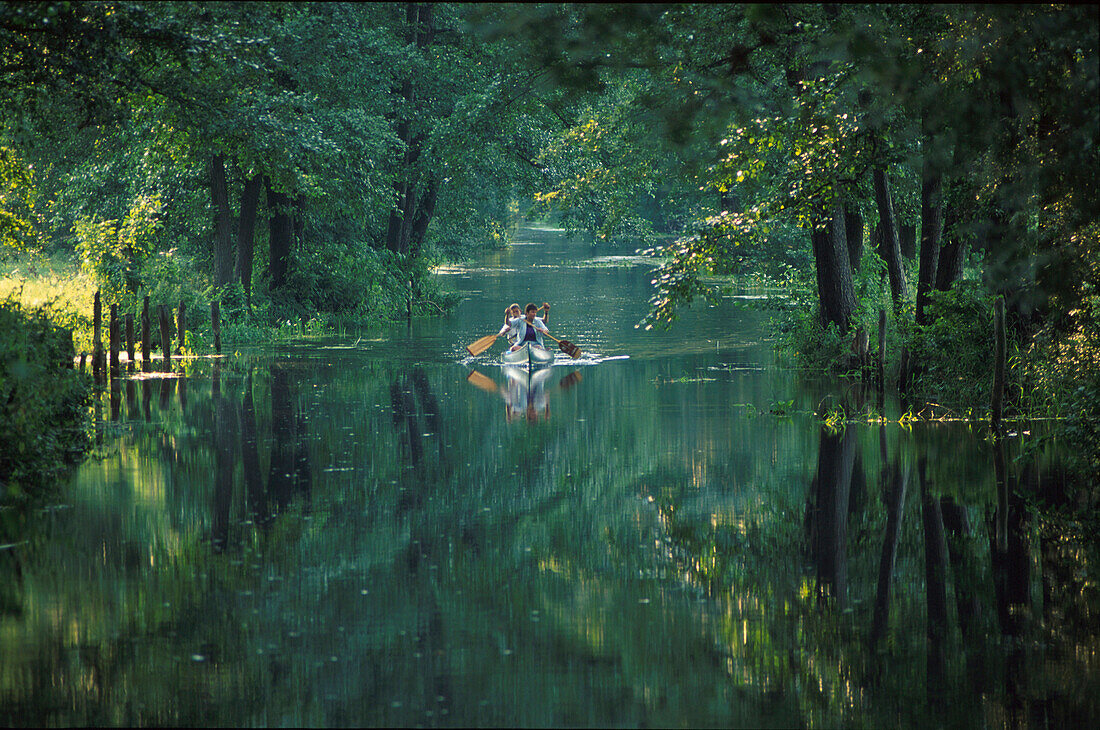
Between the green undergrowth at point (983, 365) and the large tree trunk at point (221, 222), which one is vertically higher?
the large tree trunk at point (221, 222)

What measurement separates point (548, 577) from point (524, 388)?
1527cm

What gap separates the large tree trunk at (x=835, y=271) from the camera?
87.4ft

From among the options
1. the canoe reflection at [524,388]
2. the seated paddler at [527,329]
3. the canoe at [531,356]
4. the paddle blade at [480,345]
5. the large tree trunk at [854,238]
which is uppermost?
the large tree trunk at [854,238]

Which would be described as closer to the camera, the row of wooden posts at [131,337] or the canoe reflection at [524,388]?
the canoe reflection at [524,388]

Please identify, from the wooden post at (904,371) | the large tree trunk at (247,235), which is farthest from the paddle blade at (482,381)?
the large tree trunk at (247,235)

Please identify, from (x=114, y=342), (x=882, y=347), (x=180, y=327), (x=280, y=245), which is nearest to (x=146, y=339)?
(x=114, y=342)

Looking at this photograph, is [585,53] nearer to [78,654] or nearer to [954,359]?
[78,654]


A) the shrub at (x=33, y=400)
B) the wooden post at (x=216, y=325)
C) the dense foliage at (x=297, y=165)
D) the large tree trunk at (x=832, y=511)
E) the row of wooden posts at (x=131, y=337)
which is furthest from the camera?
the wooden post at (x=216, y=325)

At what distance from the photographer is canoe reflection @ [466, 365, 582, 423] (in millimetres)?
22594

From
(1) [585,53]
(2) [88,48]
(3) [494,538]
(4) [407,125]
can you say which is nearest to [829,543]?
(3) [494,538]

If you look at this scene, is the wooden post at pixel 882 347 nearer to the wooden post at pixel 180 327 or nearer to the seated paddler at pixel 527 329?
the seated paddler at pixel 527 329

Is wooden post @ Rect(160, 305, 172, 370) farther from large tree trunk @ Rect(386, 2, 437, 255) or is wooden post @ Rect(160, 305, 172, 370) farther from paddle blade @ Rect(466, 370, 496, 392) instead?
large tree trunk @ Rect(386, 2, 437, 255)

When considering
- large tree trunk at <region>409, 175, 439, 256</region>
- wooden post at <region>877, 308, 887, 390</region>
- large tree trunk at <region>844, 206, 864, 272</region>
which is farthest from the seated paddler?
large tree trunk at <region>409, 175, 439, 256</region>

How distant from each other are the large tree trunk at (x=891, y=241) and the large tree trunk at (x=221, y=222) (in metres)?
19.6
